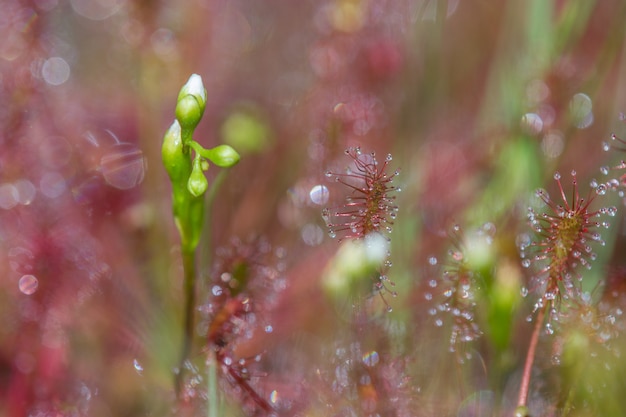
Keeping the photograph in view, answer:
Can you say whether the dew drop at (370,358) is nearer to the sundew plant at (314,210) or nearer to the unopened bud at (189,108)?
the sundew plant at (314,210)

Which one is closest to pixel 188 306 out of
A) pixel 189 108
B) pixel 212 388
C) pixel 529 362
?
pixel 212 388

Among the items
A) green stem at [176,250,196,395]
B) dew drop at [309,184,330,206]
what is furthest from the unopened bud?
dew drop at [309,184,330,206]

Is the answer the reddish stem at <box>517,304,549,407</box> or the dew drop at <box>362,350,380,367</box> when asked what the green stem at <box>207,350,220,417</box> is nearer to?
the dew drop at <box>362,350,380,367</box>

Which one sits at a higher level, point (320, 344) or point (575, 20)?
point (575, 20)

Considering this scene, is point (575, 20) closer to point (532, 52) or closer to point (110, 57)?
point (532, 52)

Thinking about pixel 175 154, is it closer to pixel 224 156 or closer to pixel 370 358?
pixel 224 156

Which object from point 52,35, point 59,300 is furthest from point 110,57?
point 59,300

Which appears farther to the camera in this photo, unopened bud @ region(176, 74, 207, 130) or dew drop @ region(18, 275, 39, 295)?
dew drop @ region(18, 275, 39, 295)

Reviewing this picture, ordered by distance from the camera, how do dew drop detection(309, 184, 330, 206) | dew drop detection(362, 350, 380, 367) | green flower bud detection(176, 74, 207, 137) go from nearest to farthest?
1. green flower bud detection(176, 74, 207, 137)
2. dew drop detection(362, 350, 380, 367)
3. dew drop detection(309, 184, 330, 206)
